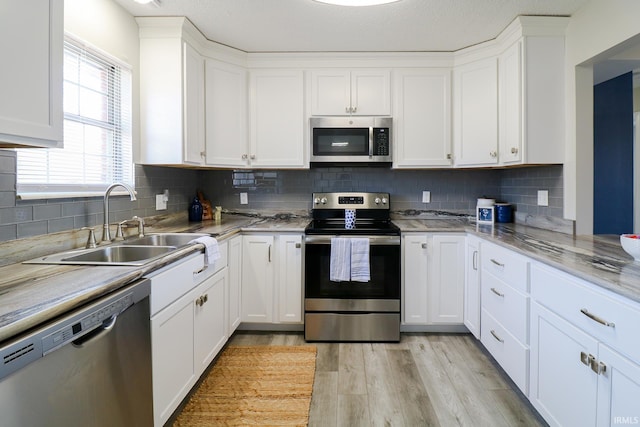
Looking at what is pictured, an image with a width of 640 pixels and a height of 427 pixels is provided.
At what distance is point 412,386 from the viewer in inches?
84.7

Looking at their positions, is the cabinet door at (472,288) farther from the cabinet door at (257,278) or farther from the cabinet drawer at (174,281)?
the cabinet drawer at (174,281)

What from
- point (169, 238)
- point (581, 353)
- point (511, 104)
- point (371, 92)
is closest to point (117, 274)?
point (169, 238)

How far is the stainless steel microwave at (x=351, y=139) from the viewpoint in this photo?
3029 millimetres

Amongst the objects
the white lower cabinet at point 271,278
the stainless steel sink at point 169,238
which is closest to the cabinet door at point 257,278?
the white lower cabinet at point 271,278

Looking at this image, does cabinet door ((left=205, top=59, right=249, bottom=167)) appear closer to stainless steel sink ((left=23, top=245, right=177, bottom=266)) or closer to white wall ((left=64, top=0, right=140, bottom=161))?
white wall ((left=64, top=0, right=140, bottom=161))

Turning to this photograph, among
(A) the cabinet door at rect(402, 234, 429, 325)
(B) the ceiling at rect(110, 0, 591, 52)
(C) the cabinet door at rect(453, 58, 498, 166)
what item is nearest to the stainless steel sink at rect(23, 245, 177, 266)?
(B) the ceiling at rect(110, 0, 591, 52)

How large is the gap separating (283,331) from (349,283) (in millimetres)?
698

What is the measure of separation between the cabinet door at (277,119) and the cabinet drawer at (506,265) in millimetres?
1603

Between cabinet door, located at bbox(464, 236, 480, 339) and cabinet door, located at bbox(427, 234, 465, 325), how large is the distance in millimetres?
52

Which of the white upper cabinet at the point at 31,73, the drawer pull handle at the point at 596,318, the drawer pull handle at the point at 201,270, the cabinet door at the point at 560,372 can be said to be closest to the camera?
the white upper cabinet at the point at 31,73

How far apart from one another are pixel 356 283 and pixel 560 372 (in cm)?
145

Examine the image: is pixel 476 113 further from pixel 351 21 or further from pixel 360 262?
pixel 360 262

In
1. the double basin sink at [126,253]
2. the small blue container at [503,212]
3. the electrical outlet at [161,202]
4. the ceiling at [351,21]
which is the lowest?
the double basin sink at [126,253]

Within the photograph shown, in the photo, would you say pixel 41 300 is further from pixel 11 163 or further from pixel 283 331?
pixel 283 331
